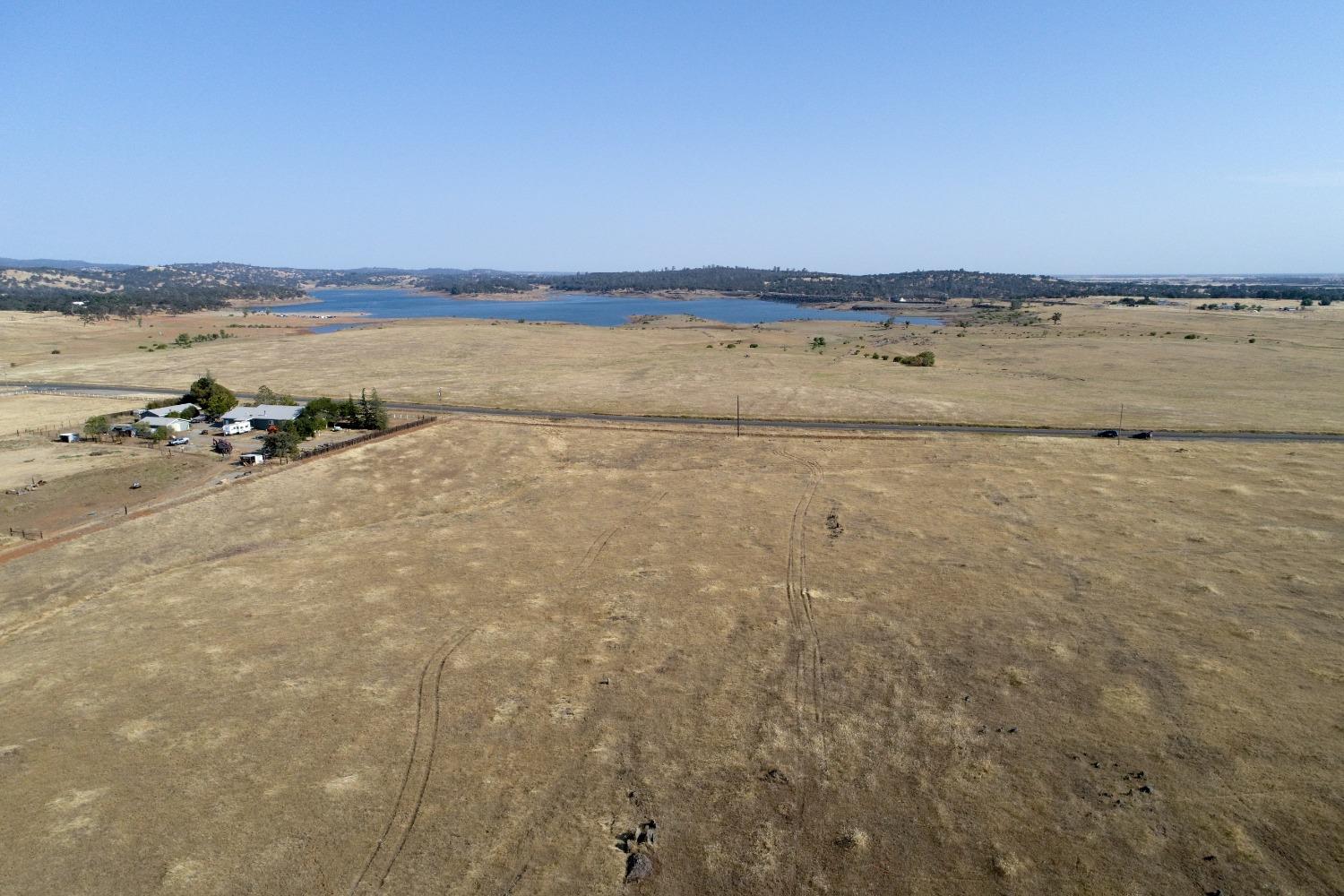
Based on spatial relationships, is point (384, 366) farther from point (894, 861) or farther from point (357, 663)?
point (894, 861)

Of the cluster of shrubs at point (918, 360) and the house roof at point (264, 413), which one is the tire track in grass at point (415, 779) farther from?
the cluster of shrubs at point (918, 360)

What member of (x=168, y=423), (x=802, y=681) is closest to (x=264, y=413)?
Answer: (x=168, y=423)

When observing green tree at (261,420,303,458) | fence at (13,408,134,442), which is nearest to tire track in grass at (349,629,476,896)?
green tree at (261,420,303,458)

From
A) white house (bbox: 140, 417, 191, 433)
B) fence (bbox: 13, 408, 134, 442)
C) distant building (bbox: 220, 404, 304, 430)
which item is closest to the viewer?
fence (bbox: 13, 408, 134, 442)

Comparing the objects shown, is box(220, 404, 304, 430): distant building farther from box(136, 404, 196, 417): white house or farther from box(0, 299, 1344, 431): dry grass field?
box(0, 299, 1344, 431): dry grass field

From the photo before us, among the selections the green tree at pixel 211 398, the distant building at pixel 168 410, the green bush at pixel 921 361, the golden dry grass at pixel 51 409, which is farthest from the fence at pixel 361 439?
the green bush at pixel 921 361

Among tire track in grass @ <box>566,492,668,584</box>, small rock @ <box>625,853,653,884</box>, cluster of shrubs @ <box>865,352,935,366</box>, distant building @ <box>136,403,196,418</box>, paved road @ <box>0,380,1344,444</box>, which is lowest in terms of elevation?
small rock @ <box>625,853,653,884</box>

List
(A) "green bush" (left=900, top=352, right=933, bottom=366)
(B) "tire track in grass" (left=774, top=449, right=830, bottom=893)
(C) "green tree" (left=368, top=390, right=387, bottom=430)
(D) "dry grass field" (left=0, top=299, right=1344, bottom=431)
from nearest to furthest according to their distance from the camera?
(B) "tire track in grass" (left=774, top=449, right=830, bottom=893), (C) "green tree" (left=368, top=390, right=387, bottom=430), (D) "dry grass field" (left=0, top=299, right=1344, bottom=431), (A) "green bush" (left=900, top=352, right=933, bottom=366)
